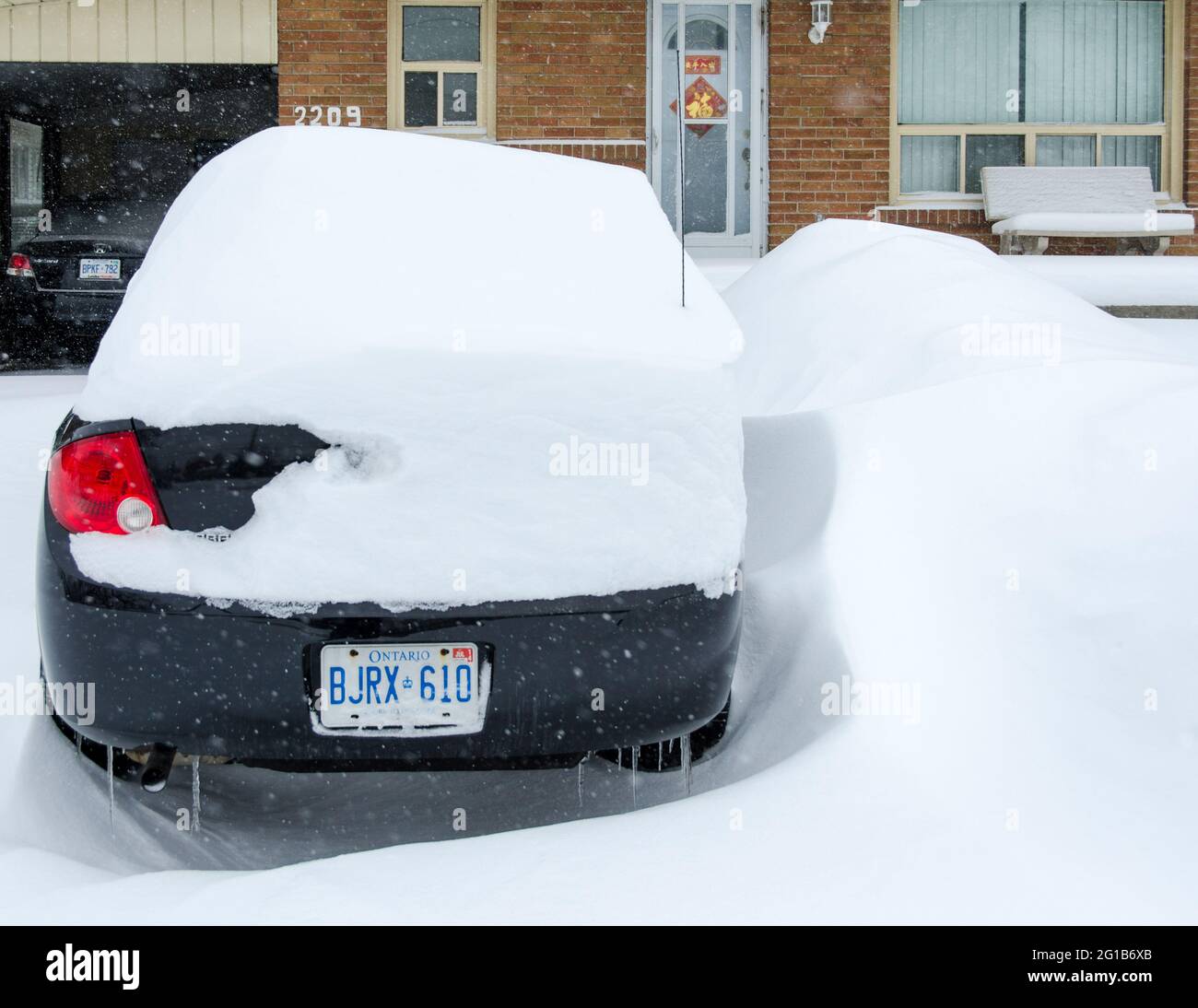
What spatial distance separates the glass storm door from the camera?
11.9 metres

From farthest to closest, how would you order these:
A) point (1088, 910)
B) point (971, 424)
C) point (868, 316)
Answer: point (868, 316) → point (971, 424) → point (1088, 910)

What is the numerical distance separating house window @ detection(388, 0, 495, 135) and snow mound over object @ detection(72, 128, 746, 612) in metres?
9.86

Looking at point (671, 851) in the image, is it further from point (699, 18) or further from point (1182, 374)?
point (699, 18)

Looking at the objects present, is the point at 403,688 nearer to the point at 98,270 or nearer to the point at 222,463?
the point at 222,463

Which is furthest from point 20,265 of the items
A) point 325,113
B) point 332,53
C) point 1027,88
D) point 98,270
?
point 1027,88

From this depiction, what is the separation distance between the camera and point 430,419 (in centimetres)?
221

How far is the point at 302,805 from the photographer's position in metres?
2.91

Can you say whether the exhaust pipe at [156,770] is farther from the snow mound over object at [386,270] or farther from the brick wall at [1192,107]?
the brick wall at [1192,107]

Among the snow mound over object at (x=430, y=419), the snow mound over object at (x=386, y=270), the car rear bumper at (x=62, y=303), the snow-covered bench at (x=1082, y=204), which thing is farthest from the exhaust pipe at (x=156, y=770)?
the snow-covered bench at (x=1082, y=204)

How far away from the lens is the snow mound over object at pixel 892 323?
391cm

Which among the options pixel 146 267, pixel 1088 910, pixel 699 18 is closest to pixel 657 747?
pixel 1088 910

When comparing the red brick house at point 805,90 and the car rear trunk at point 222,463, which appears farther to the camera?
the red brick house at point 805,90

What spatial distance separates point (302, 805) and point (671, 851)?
3.70ft

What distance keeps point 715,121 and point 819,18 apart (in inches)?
53.1
